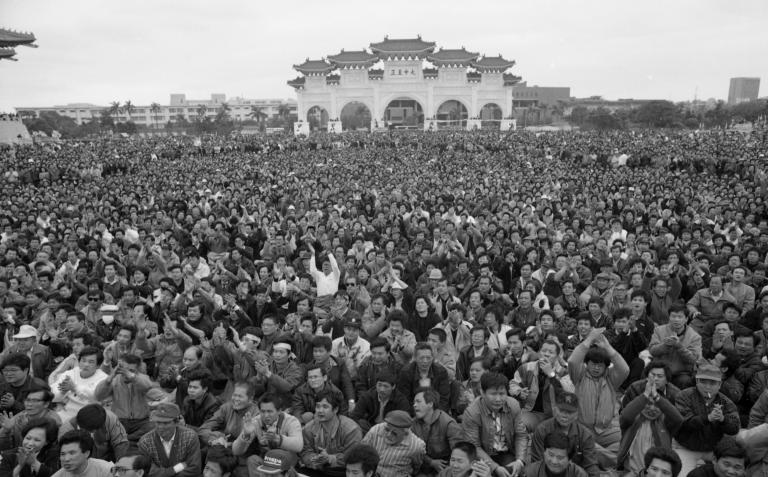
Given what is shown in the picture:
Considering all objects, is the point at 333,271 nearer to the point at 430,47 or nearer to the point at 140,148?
the point at 140,148

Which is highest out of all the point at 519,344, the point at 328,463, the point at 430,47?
the point at 430,47

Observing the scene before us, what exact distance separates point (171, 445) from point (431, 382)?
199 cm

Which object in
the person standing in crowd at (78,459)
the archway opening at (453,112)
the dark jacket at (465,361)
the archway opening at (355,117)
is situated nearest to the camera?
the person standing in crowd at (78,459)

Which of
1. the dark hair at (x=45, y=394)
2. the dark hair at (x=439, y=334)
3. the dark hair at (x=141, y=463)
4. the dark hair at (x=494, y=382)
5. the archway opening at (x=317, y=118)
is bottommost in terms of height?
the dark hair at (x=141, y=463)

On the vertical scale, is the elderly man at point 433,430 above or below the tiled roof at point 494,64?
below

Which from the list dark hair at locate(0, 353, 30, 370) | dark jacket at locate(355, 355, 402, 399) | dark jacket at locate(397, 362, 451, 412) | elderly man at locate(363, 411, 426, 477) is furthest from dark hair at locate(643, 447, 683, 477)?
dark hair at locate(0, 353, 30, 370)

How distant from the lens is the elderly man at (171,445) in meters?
3.55

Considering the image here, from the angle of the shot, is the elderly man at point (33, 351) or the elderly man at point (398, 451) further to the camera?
the elderly man at point (33, 351)

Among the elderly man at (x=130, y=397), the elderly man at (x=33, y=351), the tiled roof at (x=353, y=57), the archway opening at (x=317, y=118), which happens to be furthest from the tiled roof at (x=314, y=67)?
the elderly man at (x=130, y=397)

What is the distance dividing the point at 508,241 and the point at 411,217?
8.35 ft

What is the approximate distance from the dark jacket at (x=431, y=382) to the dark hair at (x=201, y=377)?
4.97 feet

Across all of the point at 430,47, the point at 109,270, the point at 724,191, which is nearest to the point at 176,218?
the point at 109,270

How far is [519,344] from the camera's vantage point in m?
4.53

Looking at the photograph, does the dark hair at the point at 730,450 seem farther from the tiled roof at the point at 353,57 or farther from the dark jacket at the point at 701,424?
the tiled roof at the point at 353,57
